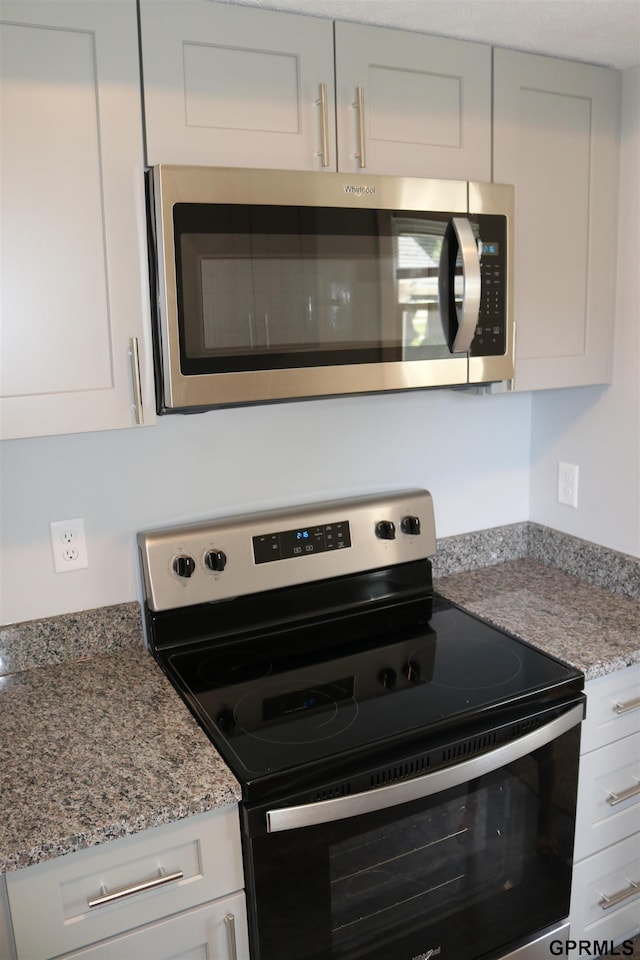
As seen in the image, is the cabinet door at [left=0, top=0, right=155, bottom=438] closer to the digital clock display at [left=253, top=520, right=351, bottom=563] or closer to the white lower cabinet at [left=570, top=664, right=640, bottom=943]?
the digital clock display at [left=253, top=520, right=351, bottom=563]

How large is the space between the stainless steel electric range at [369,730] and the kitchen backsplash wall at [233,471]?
0.09 metres

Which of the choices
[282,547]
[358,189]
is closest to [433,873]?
[282,547]

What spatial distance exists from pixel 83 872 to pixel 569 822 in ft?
3.21

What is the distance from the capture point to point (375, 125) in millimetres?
1475

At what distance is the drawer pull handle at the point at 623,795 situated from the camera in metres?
1.70

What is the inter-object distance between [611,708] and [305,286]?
108cm

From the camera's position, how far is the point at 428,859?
1415mm

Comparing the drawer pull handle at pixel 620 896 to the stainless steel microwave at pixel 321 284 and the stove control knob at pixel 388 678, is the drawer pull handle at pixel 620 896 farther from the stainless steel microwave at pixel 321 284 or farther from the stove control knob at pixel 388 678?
the stainless steel microwave at pixel 321 284

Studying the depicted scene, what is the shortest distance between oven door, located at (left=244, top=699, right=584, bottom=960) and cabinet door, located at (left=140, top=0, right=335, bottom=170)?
42.9 inches

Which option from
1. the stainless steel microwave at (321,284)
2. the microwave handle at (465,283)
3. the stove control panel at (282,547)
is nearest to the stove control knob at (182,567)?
the stove control panel at (282,547)

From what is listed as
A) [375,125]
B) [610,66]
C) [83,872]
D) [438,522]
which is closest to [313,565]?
[438,522]

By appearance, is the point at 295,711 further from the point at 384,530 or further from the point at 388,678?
the point at 384,530

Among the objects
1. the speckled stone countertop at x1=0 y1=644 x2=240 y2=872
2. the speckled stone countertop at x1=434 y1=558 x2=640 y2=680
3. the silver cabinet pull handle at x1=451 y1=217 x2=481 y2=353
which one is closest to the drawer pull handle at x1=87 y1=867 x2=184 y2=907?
the speckled stone countertop at x1=0 y1=644 x2=240 y2=872

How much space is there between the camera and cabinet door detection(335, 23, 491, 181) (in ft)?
4.75
